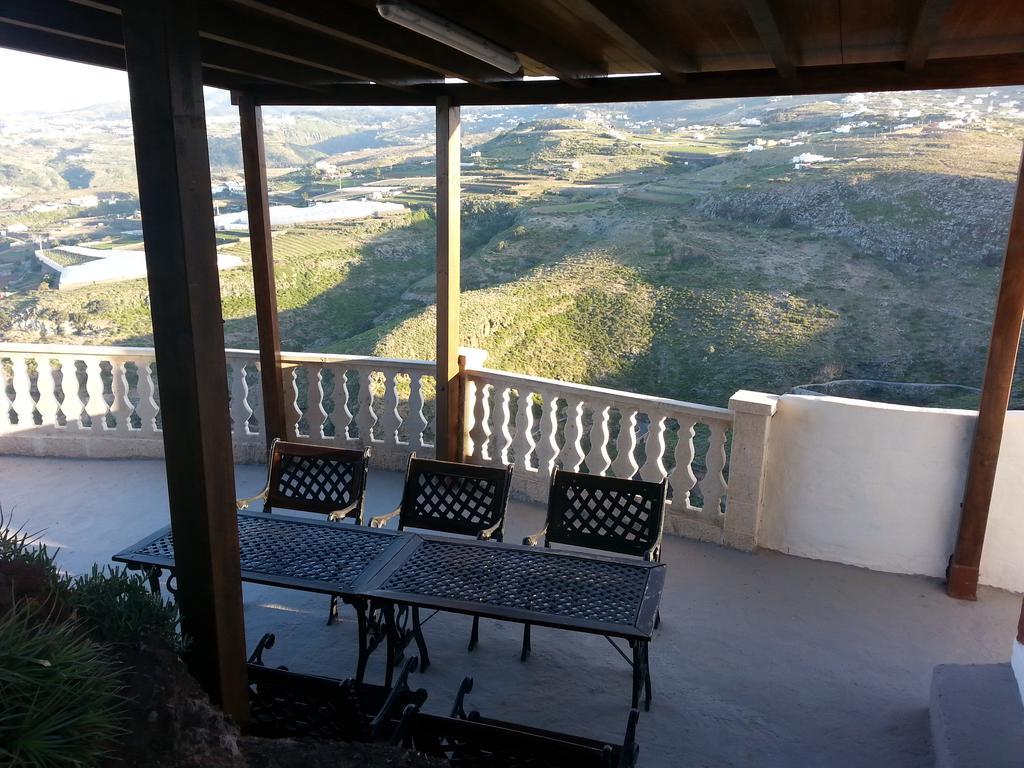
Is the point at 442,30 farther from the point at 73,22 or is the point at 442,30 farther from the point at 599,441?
the point at 599,441

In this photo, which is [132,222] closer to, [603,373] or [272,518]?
[603,373]

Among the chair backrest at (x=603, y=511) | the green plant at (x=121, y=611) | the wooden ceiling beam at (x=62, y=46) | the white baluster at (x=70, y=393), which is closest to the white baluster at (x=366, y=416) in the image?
the white baluster at (x=70, y=393)

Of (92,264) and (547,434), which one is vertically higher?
(92,264)

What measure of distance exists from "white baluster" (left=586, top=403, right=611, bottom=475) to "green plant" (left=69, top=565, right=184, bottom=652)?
3.40m

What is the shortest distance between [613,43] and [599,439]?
105 inches

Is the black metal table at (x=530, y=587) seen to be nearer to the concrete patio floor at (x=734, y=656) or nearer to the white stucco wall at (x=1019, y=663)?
the concrete patio floor at (x=734, y=656)

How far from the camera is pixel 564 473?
397cm

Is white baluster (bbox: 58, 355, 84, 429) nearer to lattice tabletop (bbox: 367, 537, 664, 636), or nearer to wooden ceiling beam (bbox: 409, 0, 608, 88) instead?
lattice tabletop (bbox: 367, 537, 664, 636)

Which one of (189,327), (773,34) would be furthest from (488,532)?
(773,34)

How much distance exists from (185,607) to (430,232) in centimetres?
2024

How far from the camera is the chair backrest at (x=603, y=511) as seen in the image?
3818mm

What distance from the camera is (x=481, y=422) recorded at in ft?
19.0

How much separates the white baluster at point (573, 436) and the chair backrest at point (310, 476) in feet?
5.47

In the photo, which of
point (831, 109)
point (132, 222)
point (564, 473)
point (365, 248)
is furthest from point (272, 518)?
point (831, 109)
